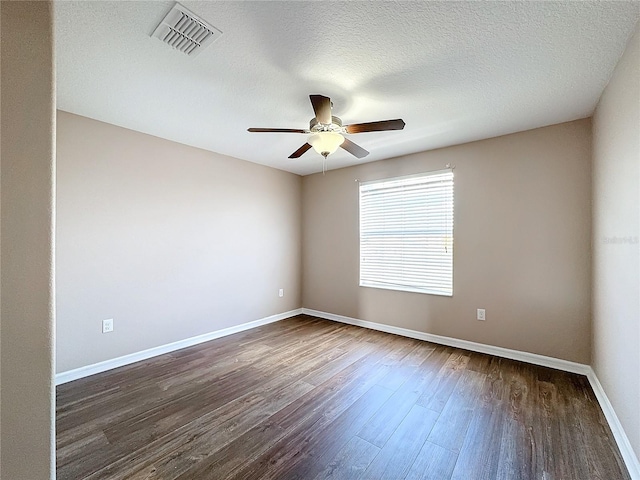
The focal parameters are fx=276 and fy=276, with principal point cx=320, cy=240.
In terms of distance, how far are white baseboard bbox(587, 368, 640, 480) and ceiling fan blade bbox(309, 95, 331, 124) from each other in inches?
107

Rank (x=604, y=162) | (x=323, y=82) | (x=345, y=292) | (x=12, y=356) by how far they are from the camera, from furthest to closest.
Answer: (x=345, y=292)
(x=604, y=162)
(x=323, y=82)
(x=12, y=356)

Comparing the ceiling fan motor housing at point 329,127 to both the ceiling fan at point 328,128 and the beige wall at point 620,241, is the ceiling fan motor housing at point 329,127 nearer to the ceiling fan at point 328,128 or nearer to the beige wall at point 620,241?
the ceiling fan at point 328,128

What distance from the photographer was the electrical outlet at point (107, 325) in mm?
2785

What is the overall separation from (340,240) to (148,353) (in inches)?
116

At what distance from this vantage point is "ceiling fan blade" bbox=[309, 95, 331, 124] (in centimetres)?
189

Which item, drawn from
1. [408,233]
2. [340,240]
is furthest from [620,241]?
[340,240]

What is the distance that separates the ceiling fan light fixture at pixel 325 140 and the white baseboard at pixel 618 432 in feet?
8.77

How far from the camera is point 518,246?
2994 millimetres

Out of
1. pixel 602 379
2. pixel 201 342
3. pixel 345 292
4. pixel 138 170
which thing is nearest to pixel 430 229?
pixel 345 292

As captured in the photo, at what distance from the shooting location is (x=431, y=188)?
3.60 m

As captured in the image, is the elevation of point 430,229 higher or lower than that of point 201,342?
higher

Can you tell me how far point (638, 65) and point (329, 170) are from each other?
3.47m

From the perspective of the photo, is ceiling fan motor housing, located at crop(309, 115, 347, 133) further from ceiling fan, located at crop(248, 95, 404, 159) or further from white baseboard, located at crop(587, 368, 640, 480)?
white baseboard, located at crop(587, 368, 640, 480)

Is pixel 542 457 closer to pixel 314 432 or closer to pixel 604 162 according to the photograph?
pixel 314 432
